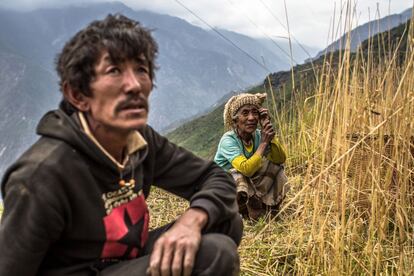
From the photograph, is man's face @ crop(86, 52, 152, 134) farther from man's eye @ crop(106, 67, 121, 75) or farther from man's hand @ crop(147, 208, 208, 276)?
man's hand @ crop(147, 208, 208, 276)

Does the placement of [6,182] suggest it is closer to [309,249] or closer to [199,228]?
[199,228]

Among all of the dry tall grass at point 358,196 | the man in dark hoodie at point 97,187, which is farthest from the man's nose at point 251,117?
the man in dark hoodie at point 97,187

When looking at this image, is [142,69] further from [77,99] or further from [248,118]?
[248,118]

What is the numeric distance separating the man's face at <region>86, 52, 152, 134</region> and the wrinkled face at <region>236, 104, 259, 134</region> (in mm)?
1863

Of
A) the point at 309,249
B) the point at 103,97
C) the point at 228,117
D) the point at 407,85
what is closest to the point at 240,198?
the point at 228,117

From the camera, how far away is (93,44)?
4.19 feet

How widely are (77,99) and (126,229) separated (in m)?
0.39

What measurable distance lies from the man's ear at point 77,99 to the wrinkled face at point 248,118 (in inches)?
74.4

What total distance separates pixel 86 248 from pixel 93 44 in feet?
1.82

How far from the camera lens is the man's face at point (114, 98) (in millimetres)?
1271

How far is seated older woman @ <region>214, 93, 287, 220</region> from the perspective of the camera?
3100 mm

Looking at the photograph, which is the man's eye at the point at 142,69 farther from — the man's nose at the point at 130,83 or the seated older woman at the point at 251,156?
the seated older woman at the point at 251,156

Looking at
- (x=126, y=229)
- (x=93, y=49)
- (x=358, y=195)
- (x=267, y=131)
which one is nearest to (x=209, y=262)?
(x=126, y=229)

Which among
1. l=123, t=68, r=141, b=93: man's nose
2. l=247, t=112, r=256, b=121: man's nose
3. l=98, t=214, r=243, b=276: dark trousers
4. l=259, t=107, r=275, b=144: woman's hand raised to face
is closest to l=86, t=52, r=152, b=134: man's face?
l=123, t=68, r=141, b=93: man's nose
